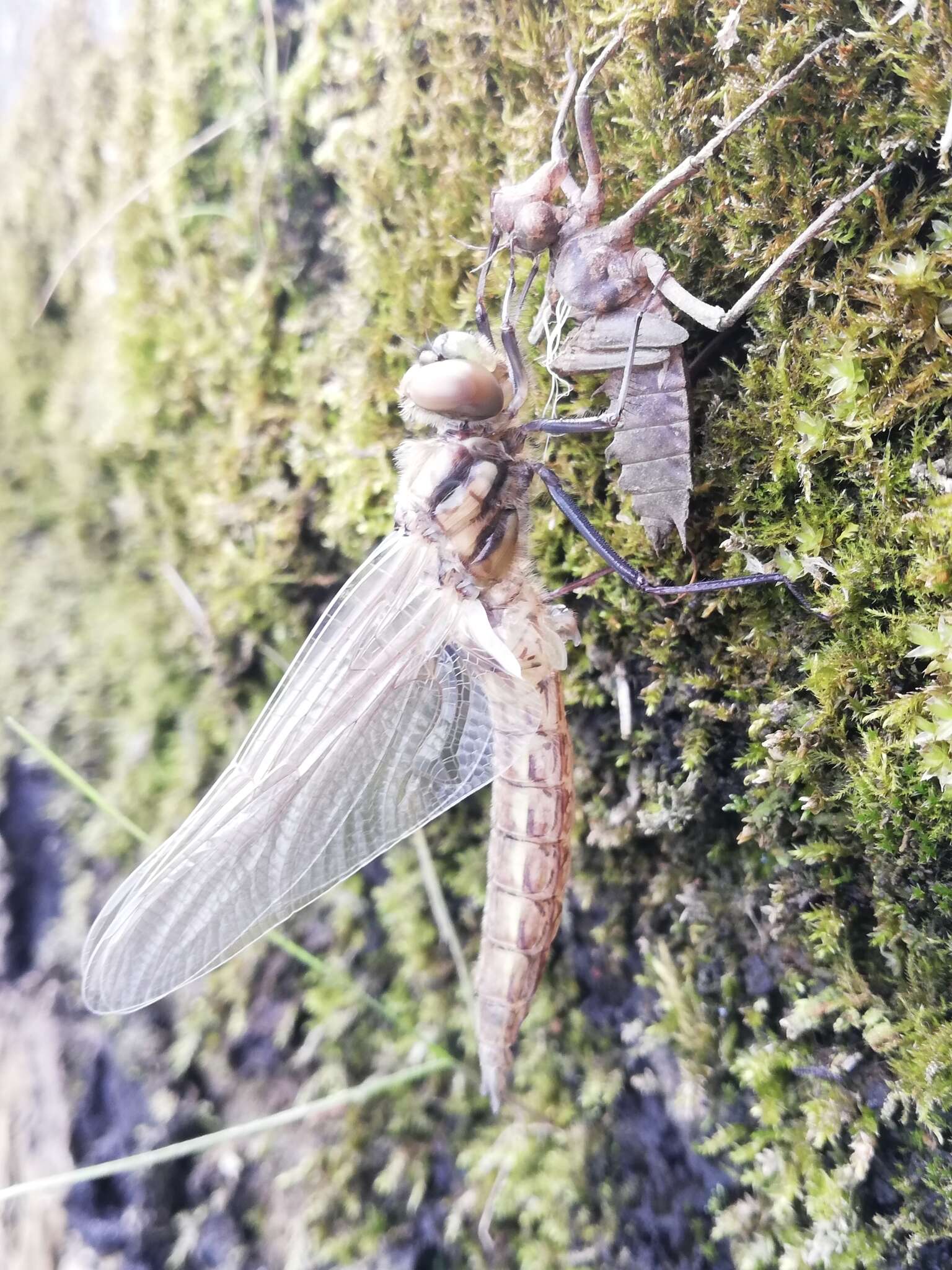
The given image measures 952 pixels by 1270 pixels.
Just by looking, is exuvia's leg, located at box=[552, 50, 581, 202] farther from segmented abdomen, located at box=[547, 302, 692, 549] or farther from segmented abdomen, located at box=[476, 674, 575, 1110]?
segmented abdomen, located at box=[476, 674, 575, 1110]

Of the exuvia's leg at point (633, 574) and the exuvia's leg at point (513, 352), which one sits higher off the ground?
the exuvia's leg at point (513, 352)

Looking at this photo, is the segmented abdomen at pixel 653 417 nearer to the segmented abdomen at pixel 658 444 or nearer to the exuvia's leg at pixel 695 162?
the segmented abdomen at pixel 658 444

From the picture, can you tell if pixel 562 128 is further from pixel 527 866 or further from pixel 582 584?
pixel 527 866

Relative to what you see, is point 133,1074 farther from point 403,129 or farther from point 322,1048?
point 403,129

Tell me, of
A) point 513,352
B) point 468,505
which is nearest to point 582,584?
point 468,505

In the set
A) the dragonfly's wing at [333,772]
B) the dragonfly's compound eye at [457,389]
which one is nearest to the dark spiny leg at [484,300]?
the dragonfly's compound eye at [457,389]

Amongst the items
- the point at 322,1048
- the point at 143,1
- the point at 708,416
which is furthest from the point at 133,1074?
the point at 143,1

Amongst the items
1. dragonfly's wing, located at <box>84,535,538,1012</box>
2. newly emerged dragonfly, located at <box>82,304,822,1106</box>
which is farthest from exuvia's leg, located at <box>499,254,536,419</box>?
dragonfly's wing, located at <box>84,535,538,1012</box>
